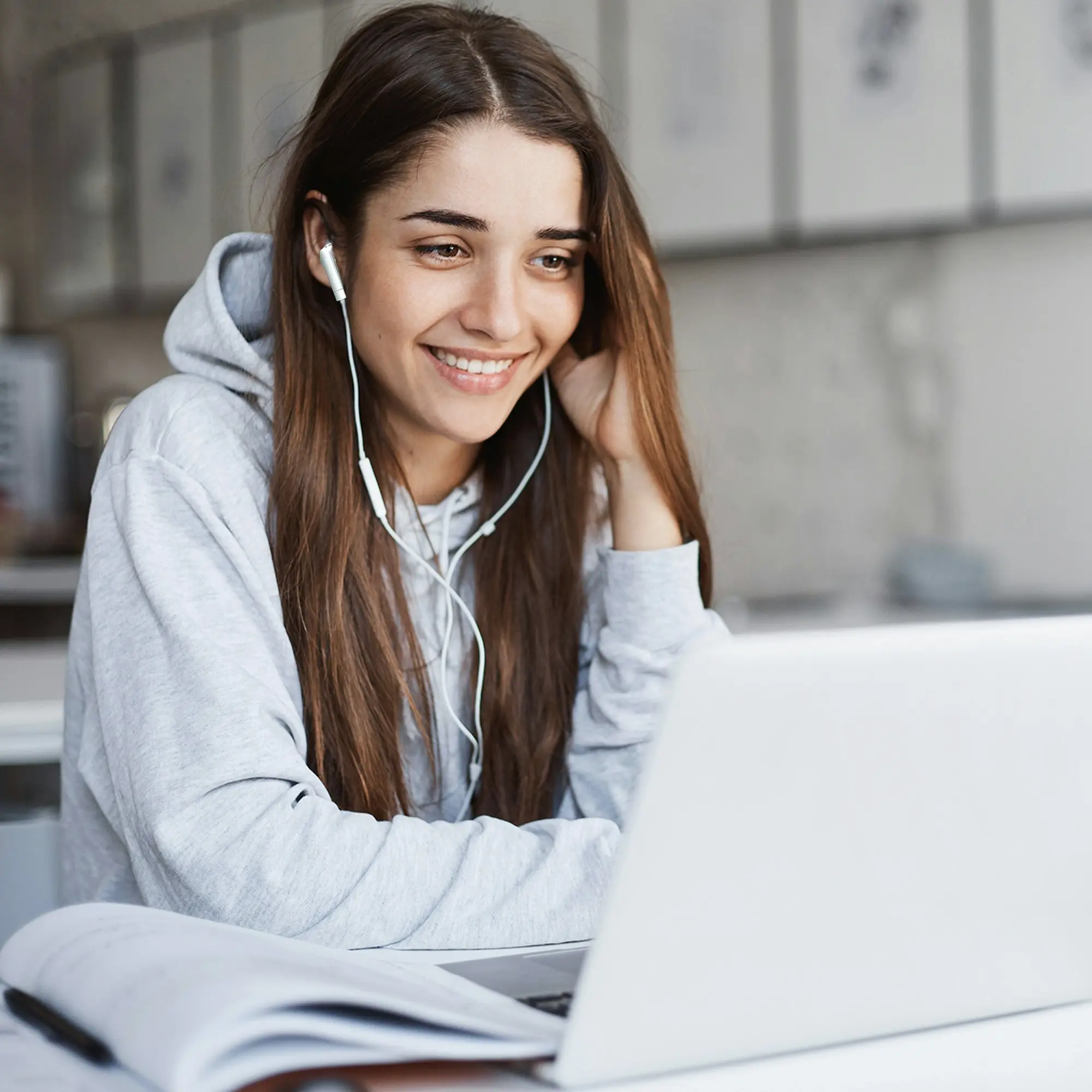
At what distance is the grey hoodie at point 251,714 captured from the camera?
3.18 ft

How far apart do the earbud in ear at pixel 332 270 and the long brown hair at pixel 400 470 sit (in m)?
0.02

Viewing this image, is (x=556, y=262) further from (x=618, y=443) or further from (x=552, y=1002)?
(x=552, y=1002)

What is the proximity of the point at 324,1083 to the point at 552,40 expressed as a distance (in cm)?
320

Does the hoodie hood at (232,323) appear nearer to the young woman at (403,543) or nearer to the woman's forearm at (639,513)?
the young woman at (403,543)

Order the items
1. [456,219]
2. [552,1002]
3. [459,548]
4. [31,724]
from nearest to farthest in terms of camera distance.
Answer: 1. [552,1002]
2. [456,219]
3. [459,548]
4. [31,724]

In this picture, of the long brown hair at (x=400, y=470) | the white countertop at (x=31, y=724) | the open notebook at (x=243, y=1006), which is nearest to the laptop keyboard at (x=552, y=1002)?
the open notebook at (x=243, y=1006)

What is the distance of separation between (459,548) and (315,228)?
0.31 meters

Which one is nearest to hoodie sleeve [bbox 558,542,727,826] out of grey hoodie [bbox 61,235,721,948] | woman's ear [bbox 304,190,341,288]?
grey hoodie [bbox 61,235,721,948]

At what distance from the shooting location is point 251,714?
3.40 ft

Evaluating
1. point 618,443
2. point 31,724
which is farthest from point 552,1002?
point 31,724

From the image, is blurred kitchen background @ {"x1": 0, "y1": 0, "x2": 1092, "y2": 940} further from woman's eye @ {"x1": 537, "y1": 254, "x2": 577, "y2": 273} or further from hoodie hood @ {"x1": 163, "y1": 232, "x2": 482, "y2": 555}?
woman's eye @ {"x1": 537, "y1": 254, "x2": 577, "y2": 273}

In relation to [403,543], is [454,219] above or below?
above

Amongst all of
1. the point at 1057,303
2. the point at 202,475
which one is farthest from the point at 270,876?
the point at 1057,303

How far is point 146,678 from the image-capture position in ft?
3.52
